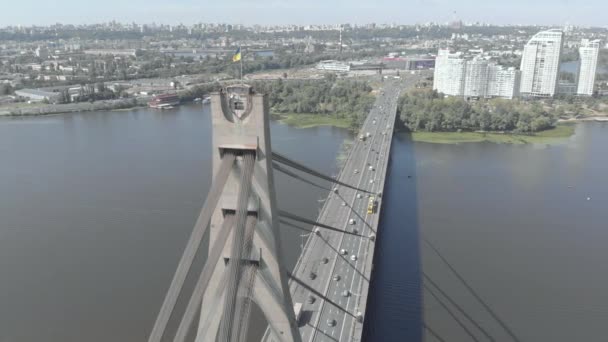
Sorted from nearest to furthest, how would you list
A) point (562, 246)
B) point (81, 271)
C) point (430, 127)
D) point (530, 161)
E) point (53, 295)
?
A: point (53, 295), point (81, 271), point (562, 246), point (530, 161), point (430, 127)

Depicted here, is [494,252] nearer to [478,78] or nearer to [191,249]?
[191,249]

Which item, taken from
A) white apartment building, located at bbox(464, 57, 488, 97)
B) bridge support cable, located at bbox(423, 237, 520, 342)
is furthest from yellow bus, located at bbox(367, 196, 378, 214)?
white apartment building, located at bbox(464, 57, 488, 97)

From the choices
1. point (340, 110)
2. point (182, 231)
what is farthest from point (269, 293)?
point (340, 110)

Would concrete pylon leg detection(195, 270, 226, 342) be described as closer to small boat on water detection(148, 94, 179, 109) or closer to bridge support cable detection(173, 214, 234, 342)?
bridge support cable detection(173, 214, 234, 342)

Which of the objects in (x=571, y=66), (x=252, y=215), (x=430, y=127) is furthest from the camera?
(x=571, y=66)

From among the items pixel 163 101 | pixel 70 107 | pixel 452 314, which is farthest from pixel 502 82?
pixel 70 107

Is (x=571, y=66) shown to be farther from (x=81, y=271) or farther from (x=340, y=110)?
(x=81, y=271)
